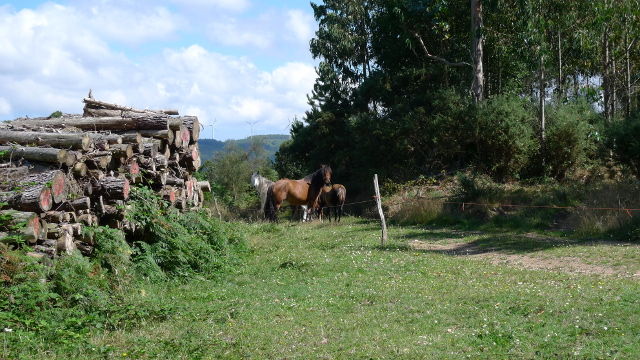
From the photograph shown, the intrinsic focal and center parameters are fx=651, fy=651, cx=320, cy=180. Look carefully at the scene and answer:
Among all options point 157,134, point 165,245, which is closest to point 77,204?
point 165,245

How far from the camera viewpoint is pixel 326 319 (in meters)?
9.48

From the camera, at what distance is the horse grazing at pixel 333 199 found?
2759 cm

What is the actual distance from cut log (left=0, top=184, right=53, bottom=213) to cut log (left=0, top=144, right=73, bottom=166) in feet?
2.41

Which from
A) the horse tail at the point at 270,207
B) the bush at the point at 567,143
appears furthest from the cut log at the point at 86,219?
the bush at the point at 567,143

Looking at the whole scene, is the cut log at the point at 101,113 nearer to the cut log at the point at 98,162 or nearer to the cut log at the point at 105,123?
the cut log at the point at 105,123

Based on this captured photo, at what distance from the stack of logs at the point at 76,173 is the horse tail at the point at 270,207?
11538 mm

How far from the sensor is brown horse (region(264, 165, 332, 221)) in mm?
27547

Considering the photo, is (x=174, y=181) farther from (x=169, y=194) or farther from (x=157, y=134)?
(x=157, y=134)

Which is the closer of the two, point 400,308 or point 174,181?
point 400,308

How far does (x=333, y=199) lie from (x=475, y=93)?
8216 mm

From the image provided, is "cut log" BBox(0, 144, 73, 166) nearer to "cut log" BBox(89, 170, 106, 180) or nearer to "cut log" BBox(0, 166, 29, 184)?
"cut log" BBox(0, 166, 29, 184)

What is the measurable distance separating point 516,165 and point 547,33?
646 centimetres

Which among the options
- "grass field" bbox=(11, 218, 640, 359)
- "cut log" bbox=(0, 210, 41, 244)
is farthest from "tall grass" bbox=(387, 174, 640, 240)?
"cut log" bbox=(0, 210, 41, 244)

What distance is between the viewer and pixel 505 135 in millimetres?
28062
